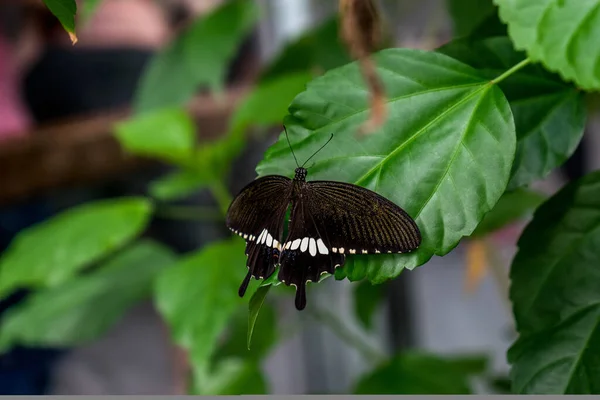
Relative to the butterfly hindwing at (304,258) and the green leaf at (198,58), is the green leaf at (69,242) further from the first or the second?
the butterfly hindwing at (304,258)

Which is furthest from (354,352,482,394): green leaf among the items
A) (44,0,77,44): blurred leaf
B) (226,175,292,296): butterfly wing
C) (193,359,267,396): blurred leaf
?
(44,0,77,44): blurred leaf

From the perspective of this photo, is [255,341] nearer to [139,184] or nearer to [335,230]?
[335,230]

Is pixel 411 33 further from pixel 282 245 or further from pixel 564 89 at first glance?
A: pixel 282 245

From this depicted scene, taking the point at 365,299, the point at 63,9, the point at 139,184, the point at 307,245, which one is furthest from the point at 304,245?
the point at 139,184

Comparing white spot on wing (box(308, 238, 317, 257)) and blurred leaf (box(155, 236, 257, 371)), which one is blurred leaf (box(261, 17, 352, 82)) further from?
white spot on wing (box(308, 238, 317, 257))

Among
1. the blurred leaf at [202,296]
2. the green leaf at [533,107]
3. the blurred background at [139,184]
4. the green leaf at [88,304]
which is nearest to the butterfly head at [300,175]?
the green leaf at [533,107]

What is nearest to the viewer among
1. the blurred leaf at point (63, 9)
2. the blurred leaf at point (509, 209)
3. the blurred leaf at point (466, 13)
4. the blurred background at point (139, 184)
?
the blurred leaf at point (63, 9)

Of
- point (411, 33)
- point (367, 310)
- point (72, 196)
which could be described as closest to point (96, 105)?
point (72, 196)
